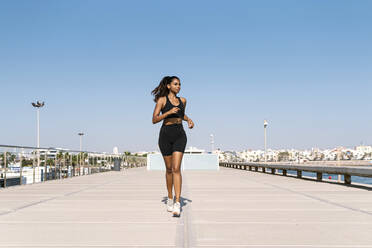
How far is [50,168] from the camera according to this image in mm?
16156

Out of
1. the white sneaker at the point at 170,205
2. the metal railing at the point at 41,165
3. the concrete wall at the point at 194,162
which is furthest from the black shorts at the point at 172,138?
the concrete wall at the point at 194,162

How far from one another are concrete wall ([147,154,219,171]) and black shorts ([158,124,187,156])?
101 feet

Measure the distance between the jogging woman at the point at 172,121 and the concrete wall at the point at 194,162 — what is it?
30763 mm

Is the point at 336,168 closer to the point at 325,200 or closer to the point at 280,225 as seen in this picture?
the point at 325,200

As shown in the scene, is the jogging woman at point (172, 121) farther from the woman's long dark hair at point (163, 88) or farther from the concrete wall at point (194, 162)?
the concrete wall at point (194, 162)

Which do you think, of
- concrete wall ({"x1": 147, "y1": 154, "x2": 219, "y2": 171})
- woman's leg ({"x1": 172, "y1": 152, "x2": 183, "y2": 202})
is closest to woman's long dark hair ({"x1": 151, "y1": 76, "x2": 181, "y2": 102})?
woman's leg ({"x1": 172, "y1": 152, "x2": 183, "y2": 202})

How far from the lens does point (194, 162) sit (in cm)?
3906

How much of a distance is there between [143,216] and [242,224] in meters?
1.39

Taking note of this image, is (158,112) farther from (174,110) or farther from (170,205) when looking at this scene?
(170,205)

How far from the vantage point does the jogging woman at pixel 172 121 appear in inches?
237

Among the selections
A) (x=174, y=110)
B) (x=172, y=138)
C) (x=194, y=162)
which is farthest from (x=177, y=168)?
(x=194, y=162)

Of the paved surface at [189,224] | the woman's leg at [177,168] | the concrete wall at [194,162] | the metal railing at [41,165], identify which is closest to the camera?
the paved surface at [189,224]

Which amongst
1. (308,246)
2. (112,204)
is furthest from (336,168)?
(308,246)

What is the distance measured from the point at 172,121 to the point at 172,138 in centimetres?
23
